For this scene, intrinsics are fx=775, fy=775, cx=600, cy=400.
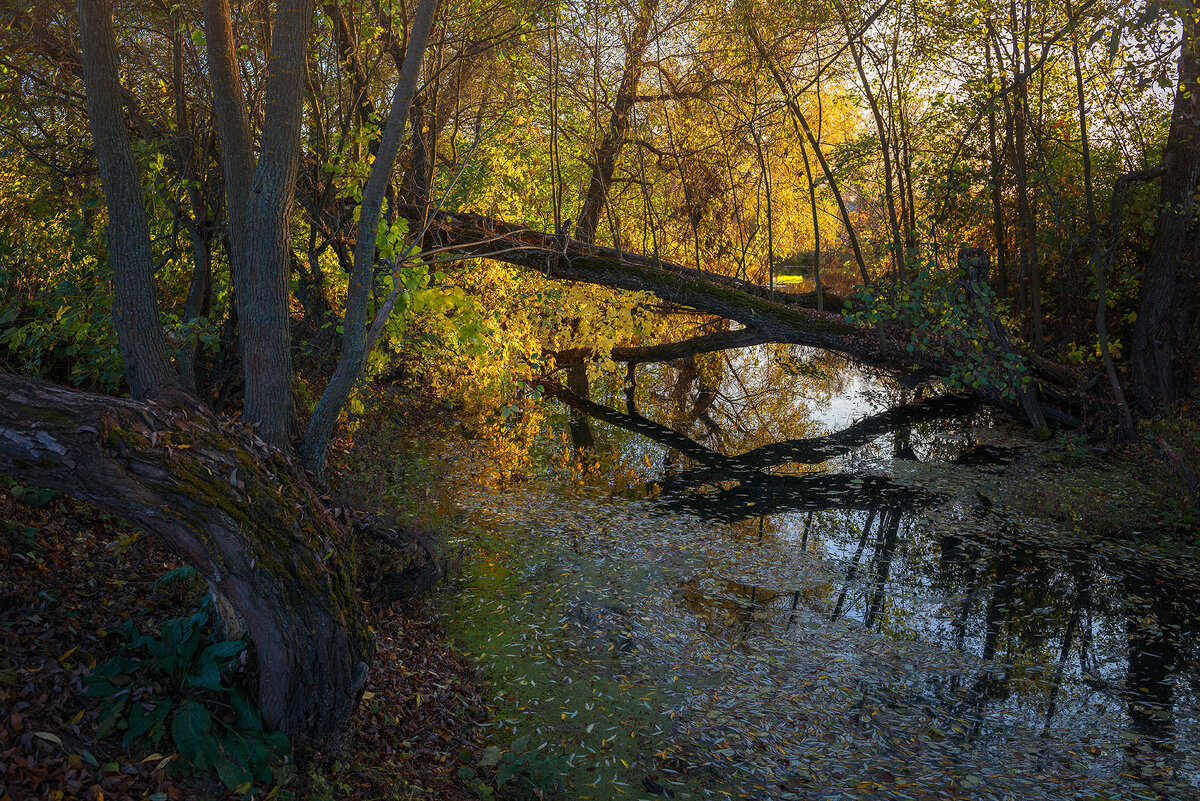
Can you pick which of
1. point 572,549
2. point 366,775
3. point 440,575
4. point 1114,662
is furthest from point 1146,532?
point 366,775

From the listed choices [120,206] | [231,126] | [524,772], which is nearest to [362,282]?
[231,126]

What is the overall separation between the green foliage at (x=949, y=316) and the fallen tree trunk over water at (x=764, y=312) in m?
0.35

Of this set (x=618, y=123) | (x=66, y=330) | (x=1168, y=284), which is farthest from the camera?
(x=618, y=123)

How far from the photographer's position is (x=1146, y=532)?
9414mm

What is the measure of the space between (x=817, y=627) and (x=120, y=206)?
251 inches

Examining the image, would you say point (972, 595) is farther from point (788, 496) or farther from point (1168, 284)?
point (1168, 284)

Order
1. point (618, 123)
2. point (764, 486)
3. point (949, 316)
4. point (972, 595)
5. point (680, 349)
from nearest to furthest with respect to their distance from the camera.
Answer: point (972, 595) < point (764, 486) < point (949, 316) < point (618, 123) < point (680, 349)

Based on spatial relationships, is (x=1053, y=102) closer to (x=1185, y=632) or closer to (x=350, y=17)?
(x=1185, y=632)

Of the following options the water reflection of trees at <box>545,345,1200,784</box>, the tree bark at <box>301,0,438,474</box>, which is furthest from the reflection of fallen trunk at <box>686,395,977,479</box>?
the tree bark at <box>301,0,438,474</box>

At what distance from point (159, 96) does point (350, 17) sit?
232cm

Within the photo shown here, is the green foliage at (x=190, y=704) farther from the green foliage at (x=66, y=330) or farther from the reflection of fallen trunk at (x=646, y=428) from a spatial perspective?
the reflection of fallen trunk at (x=646, y=428)

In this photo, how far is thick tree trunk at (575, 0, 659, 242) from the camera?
13.8 metres

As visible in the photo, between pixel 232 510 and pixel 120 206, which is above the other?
pixel 120 206

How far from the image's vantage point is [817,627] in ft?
22.5
